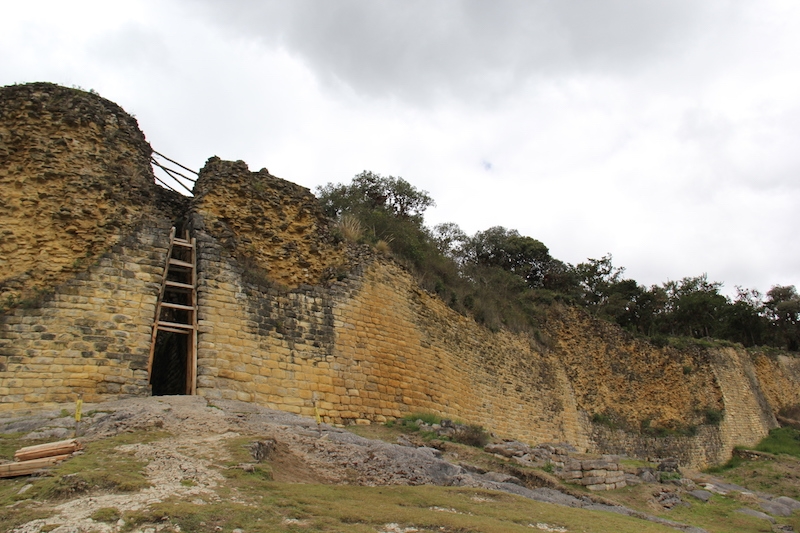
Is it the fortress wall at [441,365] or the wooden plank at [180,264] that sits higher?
the wooden plank at [180,264]

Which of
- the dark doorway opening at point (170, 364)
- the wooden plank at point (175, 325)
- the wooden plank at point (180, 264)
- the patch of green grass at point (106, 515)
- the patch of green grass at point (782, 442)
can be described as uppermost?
the wooden plank at point (180, 264)

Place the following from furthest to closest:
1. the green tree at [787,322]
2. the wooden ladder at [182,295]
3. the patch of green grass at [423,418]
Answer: the green tree at [787,322]
the patch of green grass at [423,418]
the wooden ladder at [182,295]

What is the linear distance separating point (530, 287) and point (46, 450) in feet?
82.4

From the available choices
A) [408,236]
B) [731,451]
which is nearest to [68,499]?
[408,236]

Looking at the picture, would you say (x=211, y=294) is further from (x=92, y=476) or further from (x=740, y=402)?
(x=740, y=402)

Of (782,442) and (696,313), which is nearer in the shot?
(782,442)

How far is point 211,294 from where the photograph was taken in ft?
35.3

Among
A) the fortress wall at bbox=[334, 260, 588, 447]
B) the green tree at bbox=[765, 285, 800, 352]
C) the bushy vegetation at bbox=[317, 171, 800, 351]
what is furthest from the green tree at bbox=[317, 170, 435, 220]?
the green tree at bbox=[765, 285, 800, 352]

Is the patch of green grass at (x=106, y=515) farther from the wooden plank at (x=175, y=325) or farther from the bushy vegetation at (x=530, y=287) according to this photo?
the bushy vegetation at (x=530, y=287)

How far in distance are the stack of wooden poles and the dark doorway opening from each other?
588cm

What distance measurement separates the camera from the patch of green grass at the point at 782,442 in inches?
1024

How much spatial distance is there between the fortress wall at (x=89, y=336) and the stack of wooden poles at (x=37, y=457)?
2.90 meters

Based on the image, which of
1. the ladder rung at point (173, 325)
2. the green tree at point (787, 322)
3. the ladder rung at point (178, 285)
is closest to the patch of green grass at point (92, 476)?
the ladder rung at point (173, 325)

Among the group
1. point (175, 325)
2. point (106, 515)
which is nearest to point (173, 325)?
point (175, 325)
